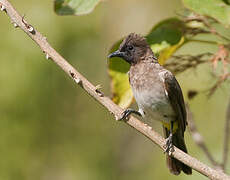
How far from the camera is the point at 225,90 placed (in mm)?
3756

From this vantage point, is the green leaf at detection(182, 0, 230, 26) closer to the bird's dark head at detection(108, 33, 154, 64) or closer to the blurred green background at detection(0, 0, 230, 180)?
the blurred green background at detection(0, 0, 230, 180)

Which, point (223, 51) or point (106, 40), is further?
point (106, 40)

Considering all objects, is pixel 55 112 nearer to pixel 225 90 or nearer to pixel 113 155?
pixel 113 155

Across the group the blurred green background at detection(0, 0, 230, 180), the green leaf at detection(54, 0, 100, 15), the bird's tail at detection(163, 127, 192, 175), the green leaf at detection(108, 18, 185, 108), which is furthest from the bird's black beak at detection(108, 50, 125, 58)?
the bird's tail at detection(163, 127, 192, 175)

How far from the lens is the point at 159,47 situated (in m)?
3.33

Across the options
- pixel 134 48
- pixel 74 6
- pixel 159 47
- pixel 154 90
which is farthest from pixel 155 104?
pixel 74 6

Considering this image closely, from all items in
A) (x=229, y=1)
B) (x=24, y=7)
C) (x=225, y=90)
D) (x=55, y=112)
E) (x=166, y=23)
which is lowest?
(x=225, y=90)

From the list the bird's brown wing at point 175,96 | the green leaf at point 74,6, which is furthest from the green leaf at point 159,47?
the bird's brown wing at point 175,96

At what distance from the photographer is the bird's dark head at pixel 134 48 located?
4.07m

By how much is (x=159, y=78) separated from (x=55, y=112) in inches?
46.1

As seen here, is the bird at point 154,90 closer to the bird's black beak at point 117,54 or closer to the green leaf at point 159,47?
the bird's black beak at point 117,54

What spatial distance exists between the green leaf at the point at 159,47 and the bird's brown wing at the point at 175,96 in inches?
27.0

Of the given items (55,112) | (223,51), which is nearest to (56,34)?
(55,112)

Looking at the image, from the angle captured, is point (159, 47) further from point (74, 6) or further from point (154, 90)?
point (154, 90)
